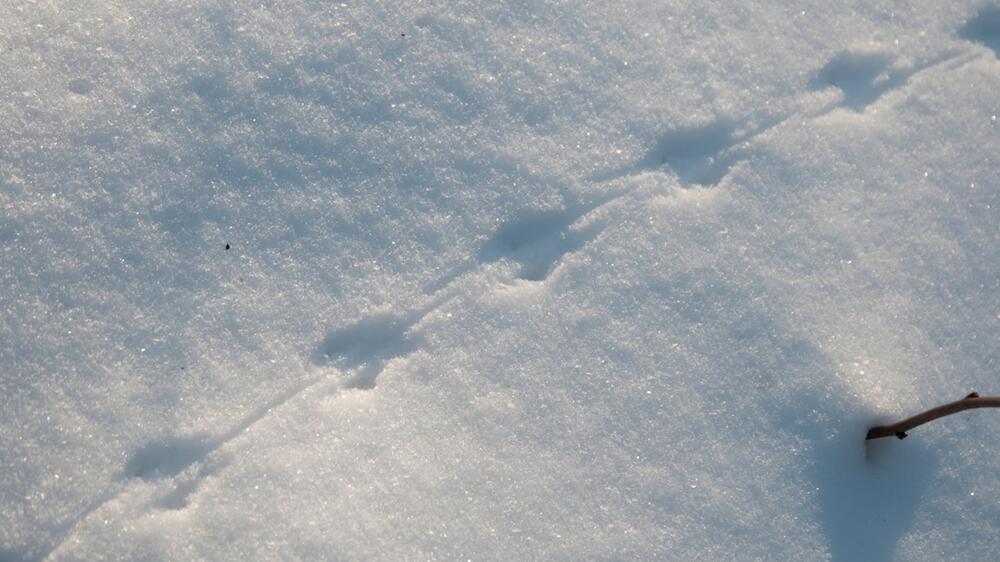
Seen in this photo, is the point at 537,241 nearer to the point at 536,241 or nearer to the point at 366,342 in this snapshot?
the point at 536,241

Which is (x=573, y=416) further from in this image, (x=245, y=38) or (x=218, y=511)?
(x=245, y=38)

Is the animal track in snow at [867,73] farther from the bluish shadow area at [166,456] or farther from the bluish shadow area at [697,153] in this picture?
the bluish shadow area at [166,456]

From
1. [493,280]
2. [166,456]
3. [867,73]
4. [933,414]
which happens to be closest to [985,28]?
[867,73]

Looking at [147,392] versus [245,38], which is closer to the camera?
[147,392]

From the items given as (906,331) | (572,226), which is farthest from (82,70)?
(906,331)

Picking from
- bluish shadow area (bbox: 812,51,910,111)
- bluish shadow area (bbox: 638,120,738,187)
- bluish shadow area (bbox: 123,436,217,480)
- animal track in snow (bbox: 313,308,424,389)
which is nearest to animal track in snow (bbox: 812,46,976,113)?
bluish shadow area (bbox: 812,51,910,111)

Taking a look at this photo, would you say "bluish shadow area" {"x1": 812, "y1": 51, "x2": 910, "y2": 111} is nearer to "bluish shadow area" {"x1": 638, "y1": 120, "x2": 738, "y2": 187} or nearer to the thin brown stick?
"bluish shadow area" {"x1": 638, "y1": 120, "x2": 738, "y2": 187}

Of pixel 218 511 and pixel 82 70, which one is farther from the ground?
pixel 82 70

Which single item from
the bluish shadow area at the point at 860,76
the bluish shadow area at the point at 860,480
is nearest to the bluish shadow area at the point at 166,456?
the bluish shadow area at the point at 860,480
